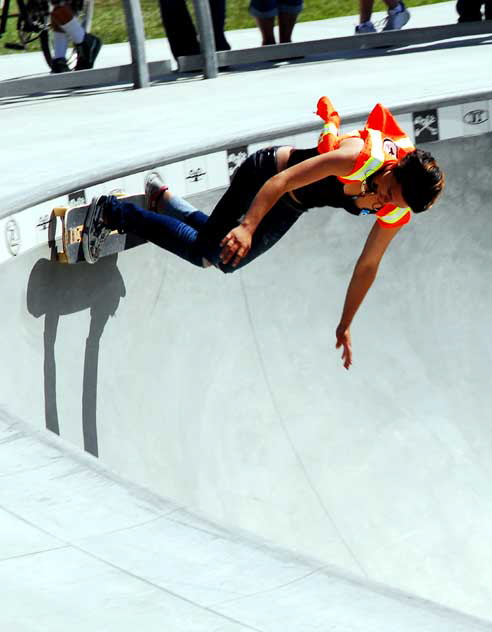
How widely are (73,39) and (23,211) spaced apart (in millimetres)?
5695

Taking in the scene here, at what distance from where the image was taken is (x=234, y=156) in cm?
608

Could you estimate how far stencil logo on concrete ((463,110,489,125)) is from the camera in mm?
7008

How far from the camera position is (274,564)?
2322 millimetres

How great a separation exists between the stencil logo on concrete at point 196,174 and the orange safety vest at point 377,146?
48.1 inches

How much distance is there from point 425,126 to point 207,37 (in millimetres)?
3501

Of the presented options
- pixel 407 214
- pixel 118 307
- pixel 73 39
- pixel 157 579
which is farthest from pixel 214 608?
pixel 73 39

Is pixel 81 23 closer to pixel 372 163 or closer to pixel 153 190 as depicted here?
pixel 153 190

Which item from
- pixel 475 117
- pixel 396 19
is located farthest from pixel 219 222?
pixel 396 19

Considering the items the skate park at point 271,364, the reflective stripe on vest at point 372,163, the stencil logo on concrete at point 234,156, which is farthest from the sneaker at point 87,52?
the reflective stripe on vest at point 372,163

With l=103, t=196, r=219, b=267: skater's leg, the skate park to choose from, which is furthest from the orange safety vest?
the skate park

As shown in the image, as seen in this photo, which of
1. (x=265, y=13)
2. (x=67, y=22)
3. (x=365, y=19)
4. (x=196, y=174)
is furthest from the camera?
(x=365, y=19)

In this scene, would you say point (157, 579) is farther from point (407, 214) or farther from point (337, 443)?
point (337, 443)

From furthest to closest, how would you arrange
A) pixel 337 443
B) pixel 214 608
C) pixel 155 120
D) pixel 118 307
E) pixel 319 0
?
pixel 319 0
pixel 155 120
pixel 337 443
pixel 118 307
pixel 214 608

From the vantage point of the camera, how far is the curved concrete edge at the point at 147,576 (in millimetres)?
2113
